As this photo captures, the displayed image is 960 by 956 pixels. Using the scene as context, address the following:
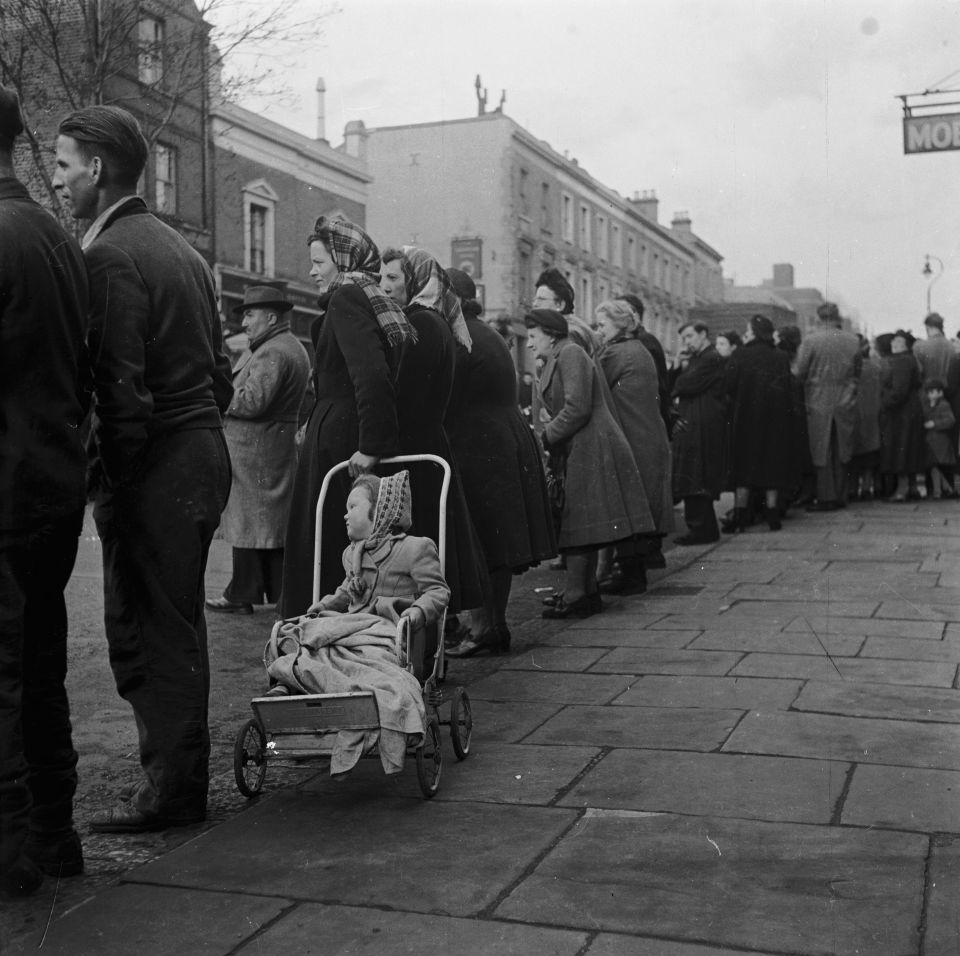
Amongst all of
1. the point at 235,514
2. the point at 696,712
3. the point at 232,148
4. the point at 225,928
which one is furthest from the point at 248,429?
the point at 232,148

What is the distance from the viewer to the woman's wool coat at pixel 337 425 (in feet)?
16.5

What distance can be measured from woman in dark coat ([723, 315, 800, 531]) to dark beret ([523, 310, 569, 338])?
4605 mm

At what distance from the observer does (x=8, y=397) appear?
10.7 feet

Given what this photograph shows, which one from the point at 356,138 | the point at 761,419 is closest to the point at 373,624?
the point at 761,419

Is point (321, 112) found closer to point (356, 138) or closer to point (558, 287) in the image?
point (356, 138)

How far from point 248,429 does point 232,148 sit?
73.8 ft

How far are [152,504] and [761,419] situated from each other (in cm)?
897

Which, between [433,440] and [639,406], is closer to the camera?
[433,440]

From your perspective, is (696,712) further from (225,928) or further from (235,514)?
(235,514)

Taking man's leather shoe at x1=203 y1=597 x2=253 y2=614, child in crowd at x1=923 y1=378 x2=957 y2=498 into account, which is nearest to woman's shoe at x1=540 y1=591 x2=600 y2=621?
man's leather shoe at x1=203 y1=597 x2=253 y2=614

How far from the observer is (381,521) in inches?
177

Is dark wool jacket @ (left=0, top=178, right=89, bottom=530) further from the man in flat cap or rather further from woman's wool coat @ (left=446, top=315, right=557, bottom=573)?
the man in flat cap

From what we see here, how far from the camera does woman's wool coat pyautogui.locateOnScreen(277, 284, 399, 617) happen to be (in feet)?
16.5

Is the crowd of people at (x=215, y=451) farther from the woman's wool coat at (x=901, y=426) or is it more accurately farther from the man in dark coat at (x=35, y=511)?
the woman's wool coat at (x=901, y=426)
